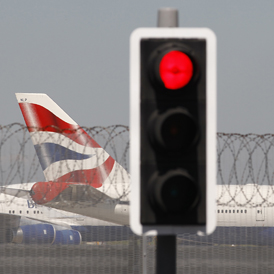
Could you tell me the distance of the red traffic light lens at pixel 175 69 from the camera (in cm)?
322

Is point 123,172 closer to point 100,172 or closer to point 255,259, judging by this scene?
point 100,172

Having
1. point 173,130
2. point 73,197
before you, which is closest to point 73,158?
→ point 73,197

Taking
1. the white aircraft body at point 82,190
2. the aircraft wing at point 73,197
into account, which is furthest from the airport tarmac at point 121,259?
the aircraft wing at point 73,197

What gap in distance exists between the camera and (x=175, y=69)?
3242 mm

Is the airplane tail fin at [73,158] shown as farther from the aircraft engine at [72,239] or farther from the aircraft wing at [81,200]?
the aircraft engine at [72,239]

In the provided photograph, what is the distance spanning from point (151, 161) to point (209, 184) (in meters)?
0.36

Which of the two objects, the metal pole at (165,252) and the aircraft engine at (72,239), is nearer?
the metal pole at (165,252)

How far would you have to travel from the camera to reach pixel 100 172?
1294 cm

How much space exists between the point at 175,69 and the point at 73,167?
335 inches

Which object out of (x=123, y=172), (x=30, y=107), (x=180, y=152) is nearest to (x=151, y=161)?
(x=180, y=152)

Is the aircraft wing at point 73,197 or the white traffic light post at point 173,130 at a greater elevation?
the white traffic light post at point 173,130

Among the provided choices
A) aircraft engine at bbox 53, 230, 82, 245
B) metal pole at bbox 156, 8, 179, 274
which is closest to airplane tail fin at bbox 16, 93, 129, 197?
aircraft engine at bbox 53, 230, 82, 245

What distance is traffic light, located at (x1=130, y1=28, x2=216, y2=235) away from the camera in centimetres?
322

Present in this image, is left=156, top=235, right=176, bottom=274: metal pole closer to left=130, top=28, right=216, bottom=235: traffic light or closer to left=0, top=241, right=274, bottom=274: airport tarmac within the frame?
left=130, top=28, right=216, bottom=235: traffic light
